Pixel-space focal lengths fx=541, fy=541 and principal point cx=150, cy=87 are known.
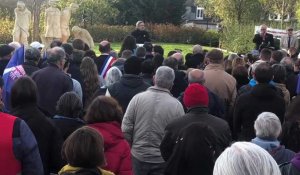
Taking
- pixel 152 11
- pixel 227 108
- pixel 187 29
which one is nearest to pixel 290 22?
pixel 187 29

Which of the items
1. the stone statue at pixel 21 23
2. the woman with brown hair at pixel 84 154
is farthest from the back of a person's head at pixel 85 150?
the stone statue at pixel 21 23

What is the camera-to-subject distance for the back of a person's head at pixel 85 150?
3.75 m

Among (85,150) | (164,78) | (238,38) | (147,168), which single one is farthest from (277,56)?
(238,38)

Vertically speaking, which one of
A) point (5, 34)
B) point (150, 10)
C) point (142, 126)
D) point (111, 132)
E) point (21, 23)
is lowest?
point (5, 34)

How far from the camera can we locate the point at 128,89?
7.11 meters

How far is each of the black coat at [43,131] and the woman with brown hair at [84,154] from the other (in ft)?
4.24

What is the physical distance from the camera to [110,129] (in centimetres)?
476

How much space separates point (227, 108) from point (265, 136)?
336cm

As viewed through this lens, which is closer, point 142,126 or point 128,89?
point 142,126

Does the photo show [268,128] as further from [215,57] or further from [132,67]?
[215,57]

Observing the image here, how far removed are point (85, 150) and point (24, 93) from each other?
152 cm

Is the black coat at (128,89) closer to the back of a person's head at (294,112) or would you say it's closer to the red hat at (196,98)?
the red hat at (196,98)

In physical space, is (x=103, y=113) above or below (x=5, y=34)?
above

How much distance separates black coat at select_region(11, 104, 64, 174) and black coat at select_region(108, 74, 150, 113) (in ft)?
6.59
